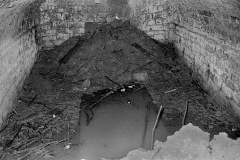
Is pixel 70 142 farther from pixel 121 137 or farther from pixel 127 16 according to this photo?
pixel 127 16

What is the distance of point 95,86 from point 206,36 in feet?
11.4

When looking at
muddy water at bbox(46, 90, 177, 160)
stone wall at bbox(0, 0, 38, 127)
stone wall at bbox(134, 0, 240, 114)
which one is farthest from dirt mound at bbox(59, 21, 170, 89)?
stone wall at bbox(0, 0, 38, 127)

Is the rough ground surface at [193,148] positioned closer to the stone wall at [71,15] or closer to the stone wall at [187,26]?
the stone wall at [187,26]

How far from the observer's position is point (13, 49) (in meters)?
6.37

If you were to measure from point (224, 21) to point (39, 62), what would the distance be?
6022 mm

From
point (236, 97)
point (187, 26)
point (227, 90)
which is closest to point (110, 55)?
point (187, 26)

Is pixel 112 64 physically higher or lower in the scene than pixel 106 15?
lower

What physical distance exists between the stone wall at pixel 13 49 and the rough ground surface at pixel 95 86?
397 mm

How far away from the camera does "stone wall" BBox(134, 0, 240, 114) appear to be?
5.11 meters

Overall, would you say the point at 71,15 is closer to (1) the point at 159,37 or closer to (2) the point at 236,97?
(1) the point at 159,37

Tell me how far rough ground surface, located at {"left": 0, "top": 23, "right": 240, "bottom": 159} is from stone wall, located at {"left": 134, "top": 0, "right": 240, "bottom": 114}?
38 centimetres

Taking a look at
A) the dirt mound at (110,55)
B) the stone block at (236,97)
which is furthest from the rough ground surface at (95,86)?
the stone block at (236,97)

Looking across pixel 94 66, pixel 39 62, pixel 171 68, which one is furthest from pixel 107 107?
pixel 39 62

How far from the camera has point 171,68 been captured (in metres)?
8.23
